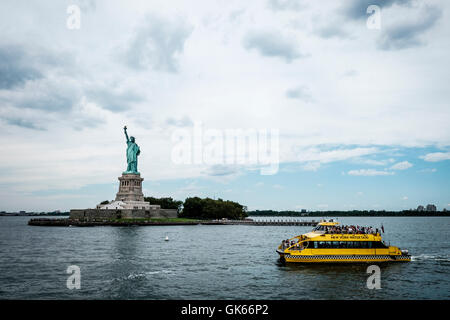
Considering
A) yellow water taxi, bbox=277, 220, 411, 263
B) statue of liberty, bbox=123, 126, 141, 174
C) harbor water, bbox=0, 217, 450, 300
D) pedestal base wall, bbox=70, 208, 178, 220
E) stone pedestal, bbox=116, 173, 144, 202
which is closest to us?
harbor water, bbox=0, 217, 450, 300

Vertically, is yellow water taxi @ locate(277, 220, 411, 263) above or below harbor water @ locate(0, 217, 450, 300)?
above

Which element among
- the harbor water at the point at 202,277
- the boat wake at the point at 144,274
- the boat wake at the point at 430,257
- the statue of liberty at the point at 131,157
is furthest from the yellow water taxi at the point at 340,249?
the statue of liberty at the point at 131,157

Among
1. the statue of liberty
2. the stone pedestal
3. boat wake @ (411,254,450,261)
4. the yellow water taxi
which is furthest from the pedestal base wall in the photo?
boat wake @ (411,254,450,261)

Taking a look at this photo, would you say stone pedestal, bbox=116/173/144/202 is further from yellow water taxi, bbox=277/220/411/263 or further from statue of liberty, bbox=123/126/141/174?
yellow water taxi, bbox=277/220/411/263

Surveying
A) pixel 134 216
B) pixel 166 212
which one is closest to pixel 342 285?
pixel 134 216

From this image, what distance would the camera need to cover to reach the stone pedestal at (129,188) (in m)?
129

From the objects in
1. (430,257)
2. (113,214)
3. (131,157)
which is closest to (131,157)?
(131,157)

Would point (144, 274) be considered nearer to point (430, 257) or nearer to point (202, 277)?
point (202, 277)

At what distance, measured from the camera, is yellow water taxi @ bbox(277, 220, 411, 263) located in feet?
139

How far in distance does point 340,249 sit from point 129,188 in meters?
98.9

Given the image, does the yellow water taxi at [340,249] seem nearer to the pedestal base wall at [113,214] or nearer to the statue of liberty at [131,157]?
the pedestal base wall at [113,214]

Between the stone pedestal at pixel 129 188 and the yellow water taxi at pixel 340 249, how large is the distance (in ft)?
308

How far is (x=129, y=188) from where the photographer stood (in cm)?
12988

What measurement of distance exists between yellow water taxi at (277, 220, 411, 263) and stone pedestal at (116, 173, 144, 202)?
94.0 meters
